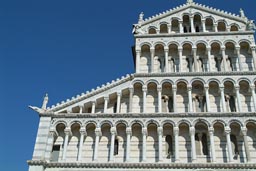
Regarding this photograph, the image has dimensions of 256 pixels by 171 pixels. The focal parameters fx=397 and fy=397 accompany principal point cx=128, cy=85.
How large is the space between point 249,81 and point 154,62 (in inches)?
173

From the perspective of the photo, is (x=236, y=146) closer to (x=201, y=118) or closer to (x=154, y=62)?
(x=201, y=118)

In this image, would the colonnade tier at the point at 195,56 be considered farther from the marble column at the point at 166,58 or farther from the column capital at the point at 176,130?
the column capital at the point at 176,130

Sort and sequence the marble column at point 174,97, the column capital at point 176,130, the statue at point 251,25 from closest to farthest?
the column capital at point 176,130 < the marble column at point 174,97 < the statue at point 251,25

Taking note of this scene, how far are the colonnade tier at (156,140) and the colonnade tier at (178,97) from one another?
0.74 m

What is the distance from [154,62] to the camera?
61.4 ft

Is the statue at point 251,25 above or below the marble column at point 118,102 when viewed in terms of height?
above

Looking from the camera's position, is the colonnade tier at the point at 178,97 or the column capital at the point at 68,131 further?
the colonnade tier at the point at 178,97

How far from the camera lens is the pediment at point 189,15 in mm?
19594

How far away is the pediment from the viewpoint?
771 inches

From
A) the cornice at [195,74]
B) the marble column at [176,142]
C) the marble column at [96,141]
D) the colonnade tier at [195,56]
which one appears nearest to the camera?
the marble column at [176,142]

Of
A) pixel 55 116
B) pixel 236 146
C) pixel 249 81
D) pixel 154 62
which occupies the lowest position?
→ pixel 236 146

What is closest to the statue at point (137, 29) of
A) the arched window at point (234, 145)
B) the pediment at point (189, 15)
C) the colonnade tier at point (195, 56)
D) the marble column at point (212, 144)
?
the pediment at point (189, 15)

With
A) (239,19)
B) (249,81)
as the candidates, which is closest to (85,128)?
(249,81)

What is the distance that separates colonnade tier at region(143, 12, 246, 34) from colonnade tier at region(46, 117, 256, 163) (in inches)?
211
